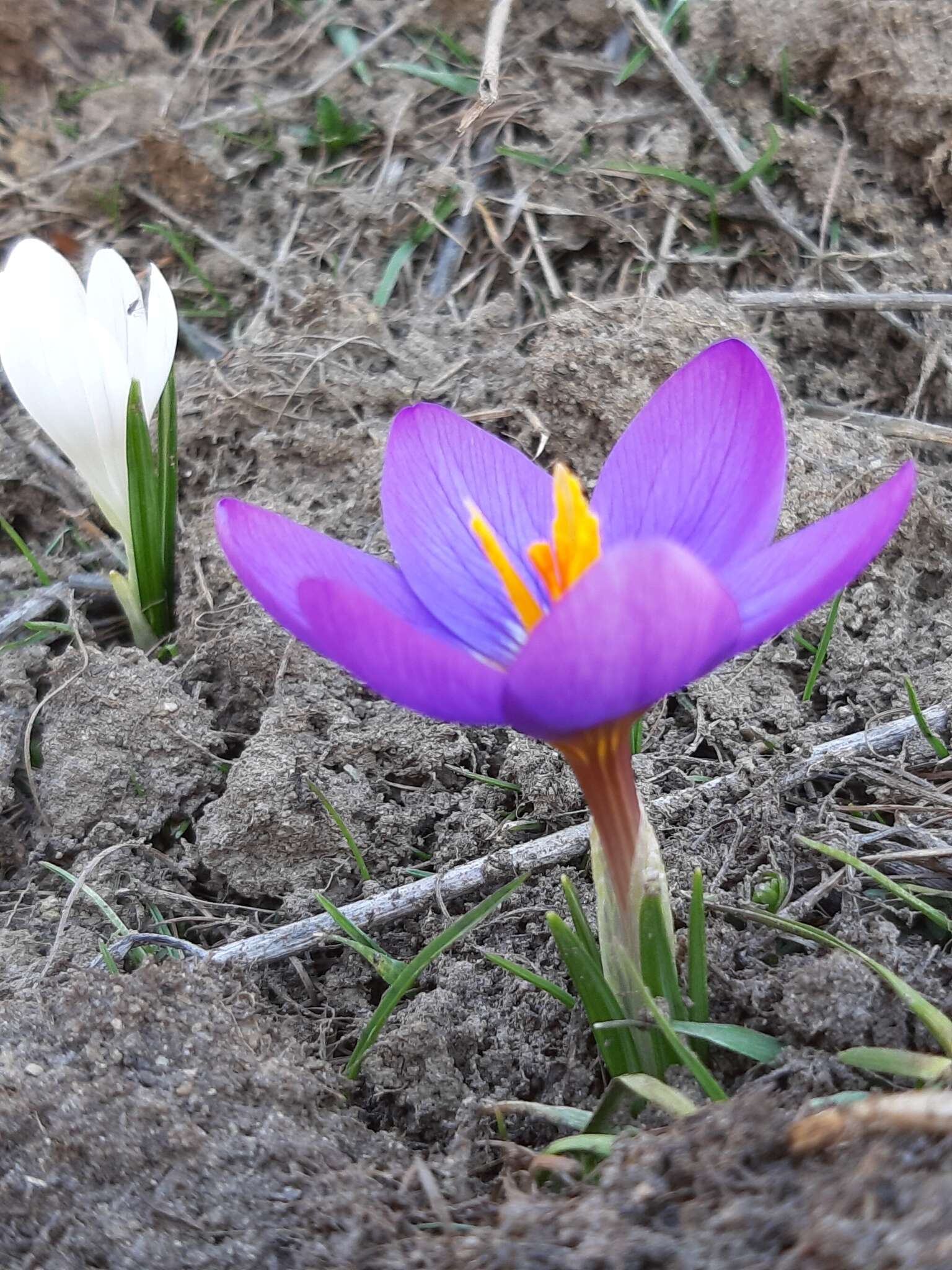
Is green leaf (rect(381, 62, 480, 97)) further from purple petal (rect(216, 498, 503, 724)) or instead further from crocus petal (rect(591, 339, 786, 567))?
purple petal (rect(216, 498, 503, 724))

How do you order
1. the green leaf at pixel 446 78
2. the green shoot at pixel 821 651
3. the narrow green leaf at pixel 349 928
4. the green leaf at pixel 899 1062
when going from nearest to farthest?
the green leaf at pixel 899 1062 < the narrow green leaf at pixel 349 928 < the green shoot at pixel 821 651 < the green leaf at pixel 446 78

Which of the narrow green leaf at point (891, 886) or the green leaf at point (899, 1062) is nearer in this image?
the green leaf at point (899, 1062)

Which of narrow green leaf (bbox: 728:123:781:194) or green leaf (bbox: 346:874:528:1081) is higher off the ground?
narrow green leaf (bbox: 728:123:781:194)

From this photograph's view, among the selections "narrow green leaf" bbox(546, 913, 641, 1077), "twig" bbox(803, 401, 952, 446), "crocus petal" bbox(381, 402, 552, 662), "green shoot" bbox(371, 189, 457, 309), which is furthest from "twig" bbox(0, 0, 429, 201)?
"narrow green leaf" bbox(546, 913, 641, 1077)

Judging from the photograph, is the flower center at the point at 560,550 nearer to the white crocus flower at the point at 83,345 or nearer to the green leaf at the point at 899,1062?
the green leaf at the point at 899,1062

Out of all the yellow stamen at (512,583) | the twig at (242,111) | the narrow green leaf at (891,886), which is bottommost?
the narrow green leaf at (891,886)

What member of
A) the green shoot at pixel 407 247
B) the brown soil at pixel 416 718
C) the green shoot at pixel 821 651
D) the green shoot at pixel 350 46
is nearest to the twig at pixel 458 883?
the brown soil at pixel 416 718
